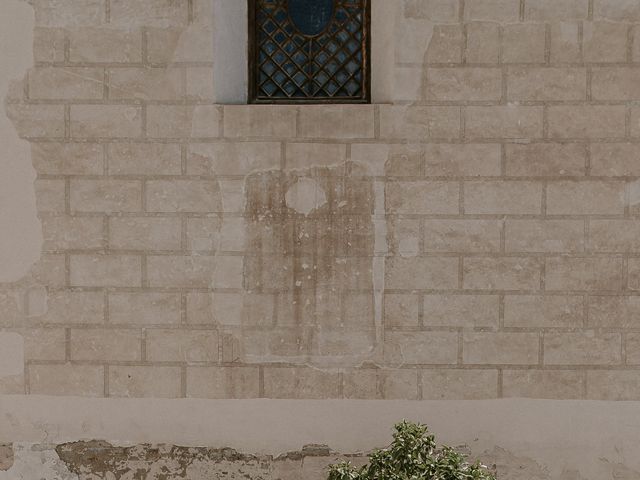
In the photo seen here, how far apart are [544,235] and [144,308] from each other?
254 centimetres

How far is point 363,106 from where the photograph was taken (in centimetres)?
391

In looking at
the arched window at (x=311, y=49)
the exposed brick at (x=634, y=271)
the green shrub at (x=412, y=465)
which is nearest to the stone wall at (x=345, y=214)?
the exposed brick at (x=634, y=271)

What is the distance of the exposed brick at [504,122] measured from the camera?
3904 mm

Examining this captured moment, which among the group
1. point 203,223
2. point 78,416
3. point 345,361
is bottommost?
point 78,416

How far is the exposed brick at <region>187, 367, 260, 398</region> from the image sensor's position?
159 inches

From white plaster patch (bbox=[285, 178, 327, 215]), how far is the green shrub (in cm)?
141

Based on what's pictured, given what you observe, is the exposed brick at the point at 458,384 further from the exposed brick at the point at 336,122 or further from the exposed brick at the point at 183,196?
the exposed brick at the point at 183,196

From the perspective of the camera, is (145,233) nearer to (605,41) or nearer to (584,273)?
(584,273)

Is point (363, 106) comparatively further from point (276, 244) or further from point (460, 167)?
point (276, 244)

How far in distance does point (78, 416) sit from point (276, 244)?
169 cm

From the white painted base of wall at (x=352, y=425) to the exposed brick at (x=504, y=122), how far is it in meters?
1.68

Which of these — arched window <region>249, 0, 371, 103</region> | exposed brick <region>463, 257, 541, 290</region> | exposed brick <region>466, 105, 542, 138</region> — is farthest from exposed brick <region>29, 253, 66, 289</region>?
exposed brick <region>466, 105, 542, 138</region>

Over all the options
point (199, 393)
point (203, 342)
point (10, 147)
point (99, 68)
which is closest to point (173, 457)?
point (199, 393)

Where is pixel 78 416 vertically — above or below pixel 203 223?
below
